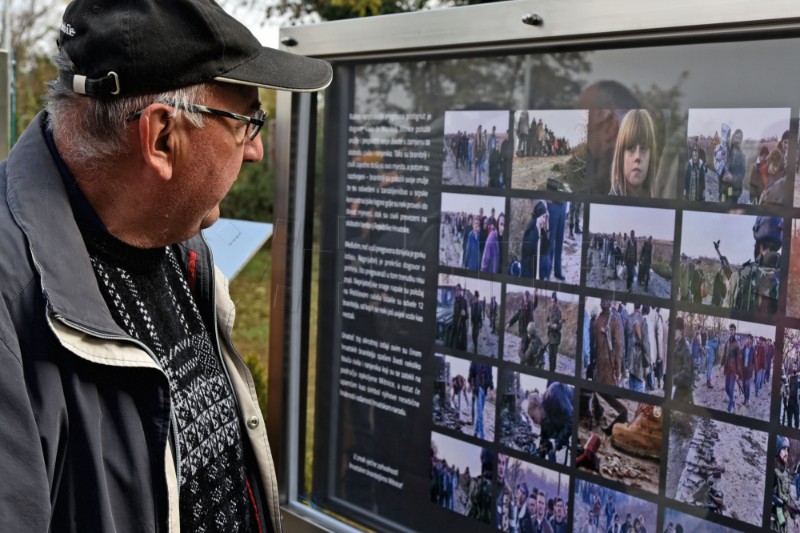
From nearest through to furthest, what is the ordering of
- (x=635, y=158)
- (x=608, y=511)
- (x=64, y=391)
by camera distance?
(x=64, y=391) → (x=635, y=158) → (x=608, y=511)

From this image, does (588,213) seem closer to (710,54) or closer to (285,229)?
(710,54)

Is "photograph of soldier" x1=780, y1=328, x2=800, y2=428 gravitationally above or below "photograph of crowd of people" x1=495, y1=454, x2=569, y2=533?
above

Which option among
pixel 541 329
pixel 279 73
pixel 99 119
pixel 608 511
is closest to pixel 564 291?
pixel 541 329

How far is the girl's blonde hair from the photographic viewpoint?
202 cm

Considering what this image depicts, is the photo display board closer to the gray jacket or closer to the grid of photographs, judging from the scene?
the grid of photographs

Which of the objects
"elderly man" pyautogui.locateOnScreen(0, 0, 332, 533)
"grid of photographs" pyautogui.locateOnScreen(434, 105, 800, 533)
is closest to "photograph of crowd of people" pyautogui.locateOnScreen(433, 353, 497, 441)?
"grid of photographs" pyautogui.locateOnScreen(434, 105, 800, 533)

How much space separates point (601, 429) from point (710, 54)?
3.00 feet

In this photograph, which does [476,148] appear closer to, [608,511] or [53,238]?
[608,511]

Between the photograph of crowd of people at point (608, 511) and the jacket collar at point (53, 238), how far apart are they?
1234 mm

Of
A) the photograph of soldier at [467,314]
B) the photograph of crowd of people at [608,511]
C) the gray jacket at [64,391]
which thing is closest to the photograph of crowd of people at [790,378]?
the photograph of crowd of people at [608,511]

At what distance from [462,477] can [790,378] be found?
3.25 ft

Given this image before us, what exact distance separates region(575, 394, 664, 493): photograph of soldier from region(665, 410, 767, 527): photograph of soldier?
1.7 inches

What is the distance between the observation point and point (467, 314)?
2.44 m

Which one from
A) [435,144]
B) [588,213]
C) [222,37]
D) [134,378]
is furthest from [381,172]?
[134,378]
